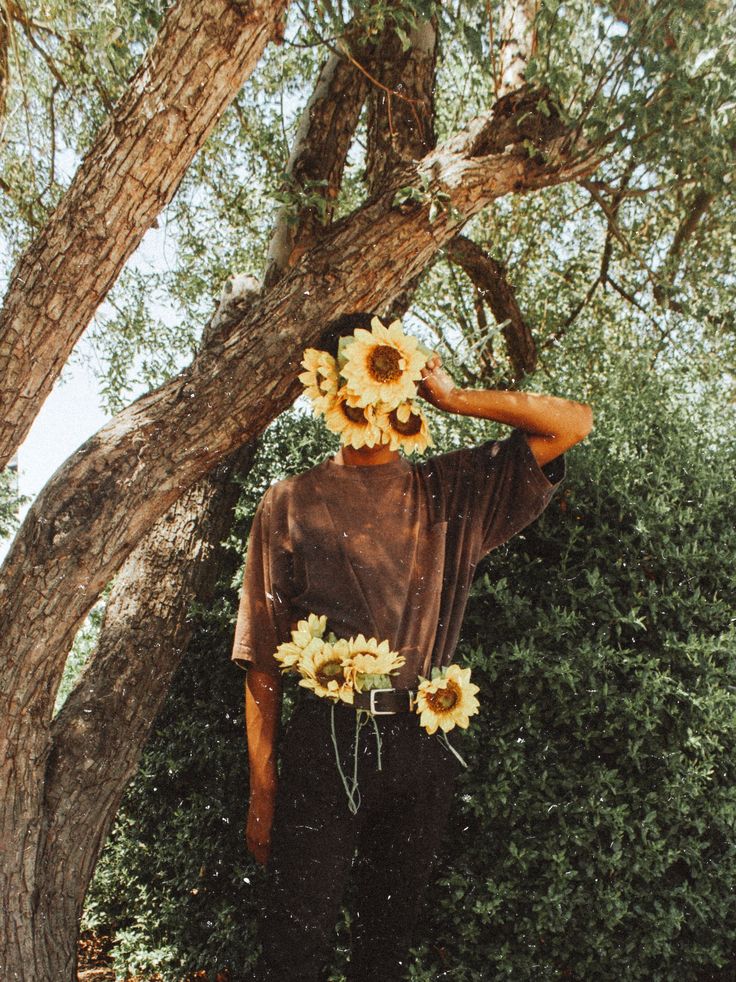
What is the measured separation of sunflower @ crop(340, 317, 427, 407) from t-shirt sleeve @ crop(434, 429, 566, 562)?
0.32 metres

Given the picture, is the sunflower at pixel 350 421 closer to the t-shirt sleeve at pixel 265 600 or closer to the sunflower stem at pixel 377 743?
the t-shirt sleeve at pixel 265 600

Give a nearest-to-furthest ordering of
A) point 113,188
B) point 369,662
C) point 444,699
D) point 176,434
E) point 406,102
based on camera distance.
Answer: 1. point 369,662
2. point 444,699
3. point 113,188
4. point 176,434
5. point 406,102

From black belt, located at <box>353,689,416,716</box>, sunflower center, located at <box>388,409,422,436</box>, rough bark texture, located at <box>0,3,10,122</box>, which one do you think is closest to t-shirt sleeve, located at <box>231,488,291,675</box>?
black belt, located at <box>353,689,416,716</box>

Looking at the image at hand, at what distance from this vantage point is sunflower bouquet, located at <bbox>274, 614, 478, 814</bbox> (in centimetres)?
255

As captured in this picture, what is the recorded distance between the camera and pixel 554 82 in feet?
11.0

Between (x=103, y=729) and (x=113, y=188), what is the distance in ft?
6.83

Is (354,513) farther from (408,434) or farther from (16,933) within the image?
(16,933)

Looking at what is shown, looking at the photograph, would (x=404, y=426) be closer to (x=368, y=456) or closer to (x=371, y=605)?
(x=368, y=456)

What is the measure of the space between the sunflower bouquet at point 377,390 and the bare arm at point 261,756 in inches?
34.0

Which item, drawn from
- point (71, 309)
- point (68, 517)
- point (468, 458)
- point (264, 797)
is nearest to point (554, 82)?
point (468, 458)

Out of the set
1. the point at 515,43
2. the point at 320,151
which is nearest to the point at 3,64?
the point at 320,151

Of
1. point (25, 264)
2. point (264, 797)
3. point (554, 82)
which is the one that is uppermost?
point (554, 82)

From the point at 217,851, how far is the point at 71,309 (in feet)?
7.31

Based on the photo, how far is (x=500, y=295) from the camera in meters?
6.73
